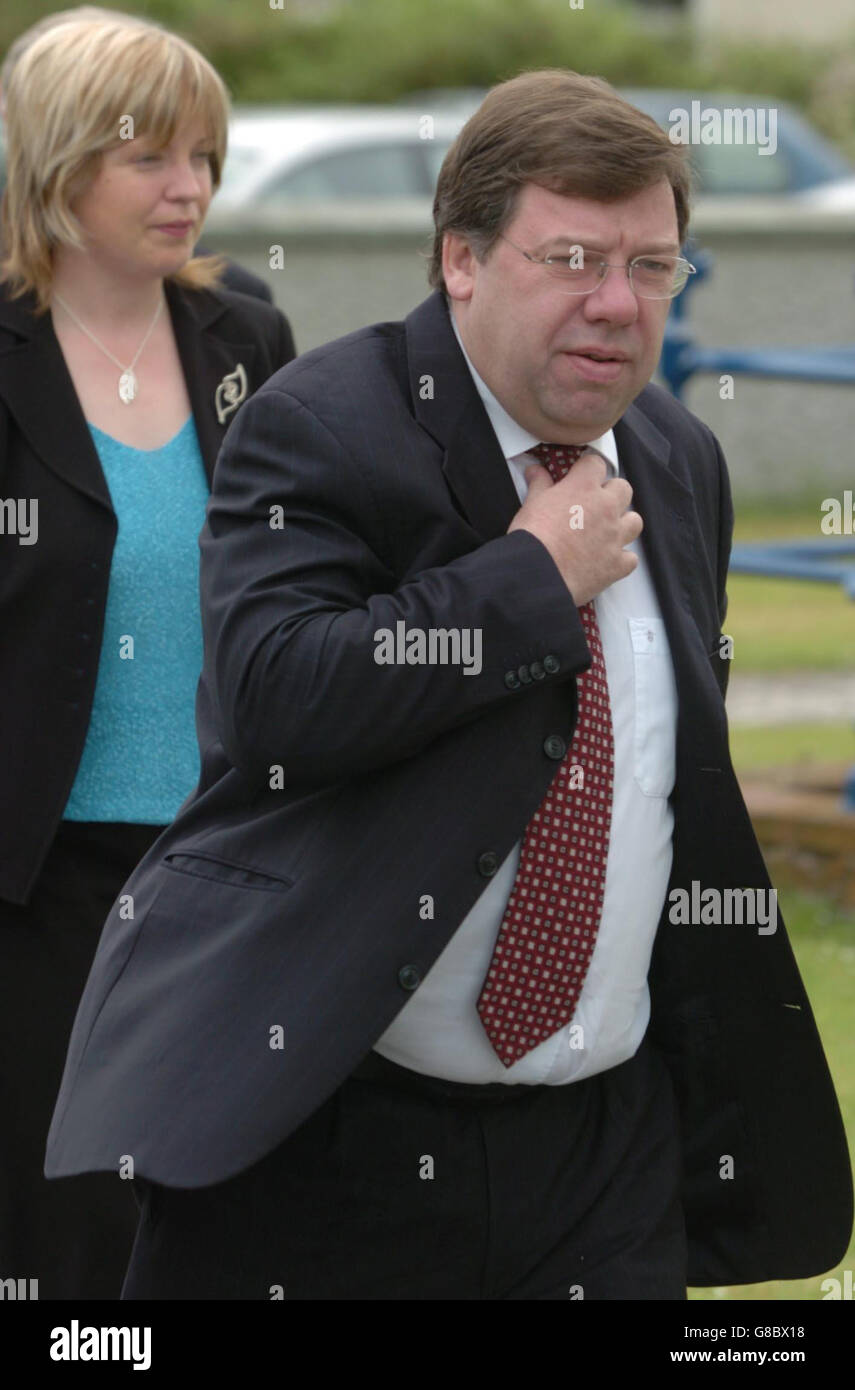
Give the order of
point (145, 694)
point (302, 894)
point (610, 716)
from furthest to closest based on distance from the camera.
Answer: point (145, 694)
point (610, 716)
point (302, 894)

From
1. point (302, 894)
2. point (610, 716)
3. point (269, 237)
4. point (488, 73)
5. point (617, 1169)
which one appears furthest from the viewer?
point (488, 73)

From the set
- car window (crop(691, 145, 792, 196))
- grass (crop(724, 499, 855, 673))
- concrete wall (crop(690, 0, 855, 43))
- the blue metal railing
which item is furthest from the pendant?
concrete wall (crop(690, 0, 855, 43))

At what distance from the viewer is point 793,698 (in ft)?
30.8

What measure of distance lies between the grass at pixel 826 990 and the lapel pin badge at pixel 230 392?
183 cm

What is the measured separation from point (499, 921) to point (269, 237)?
34.5 ft

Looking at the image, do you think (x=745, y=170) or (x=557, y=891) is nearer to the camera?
(x=557, y=891)

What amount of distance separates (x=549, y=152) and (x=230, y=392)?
154 cm

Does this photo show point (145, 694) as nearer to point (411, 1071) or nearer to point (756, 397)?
point (411, 1071)

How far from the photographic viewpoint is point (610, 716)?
2.58 meters

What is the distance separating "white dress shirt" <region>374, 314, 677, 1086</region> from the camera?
2.54 m

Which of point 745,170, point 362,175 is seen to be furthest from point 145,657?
point 745,170

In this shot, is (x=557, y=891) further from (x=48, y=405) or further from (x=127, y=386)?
(x=127, y=386)

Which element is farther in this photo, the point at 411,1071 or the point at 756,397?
the point at 756,397

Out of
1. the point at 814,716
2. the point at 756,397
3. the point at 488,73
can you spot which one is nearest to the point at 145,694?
the point at 814,716
